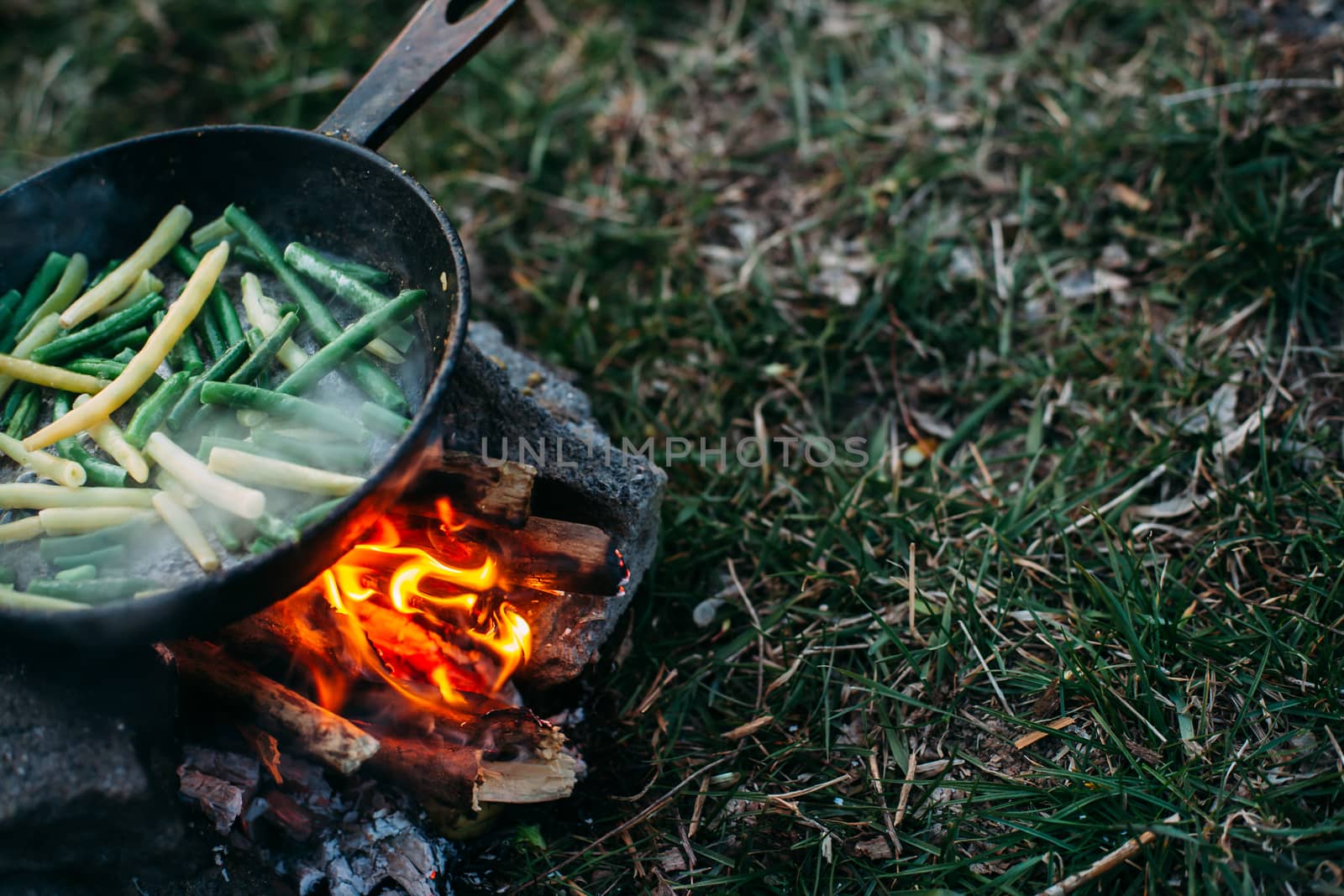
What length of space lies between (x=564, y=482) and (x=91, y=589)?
125 cm

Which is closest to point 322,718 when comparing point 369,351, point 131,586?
point 131,586

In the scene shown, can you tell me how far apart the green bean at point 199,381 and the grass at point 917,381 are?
1.42 metres

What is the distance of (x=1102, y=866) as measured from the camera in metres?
2.28

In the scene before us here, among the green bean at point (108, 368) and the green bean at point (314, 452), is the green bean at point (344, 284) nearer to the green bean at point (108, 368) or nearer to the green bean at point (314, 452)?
the green bean at point (314, 452)

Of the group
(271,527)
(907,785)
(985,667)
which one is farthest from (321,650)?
(985,667)

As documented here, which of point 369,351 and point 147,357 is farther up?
point 147,357

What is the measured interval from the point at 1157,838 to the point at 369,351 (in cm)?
250

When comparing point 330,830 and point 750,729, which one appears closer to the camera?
point 330,830

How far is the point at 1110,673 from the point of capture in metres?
2.65

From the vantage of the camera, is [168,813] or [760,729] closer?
[168,813]

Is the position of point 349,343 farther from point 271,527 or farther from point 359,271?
point 271,527

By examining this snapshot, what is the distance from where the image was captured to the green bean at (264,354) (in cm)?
260

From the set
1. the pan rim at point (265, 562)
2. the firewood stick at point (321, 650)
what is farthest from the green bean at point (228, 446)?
the firewood stick at point (321, 650)

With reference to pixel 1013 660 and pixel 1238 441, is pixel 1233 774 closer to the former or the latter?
pixel 1013 660
